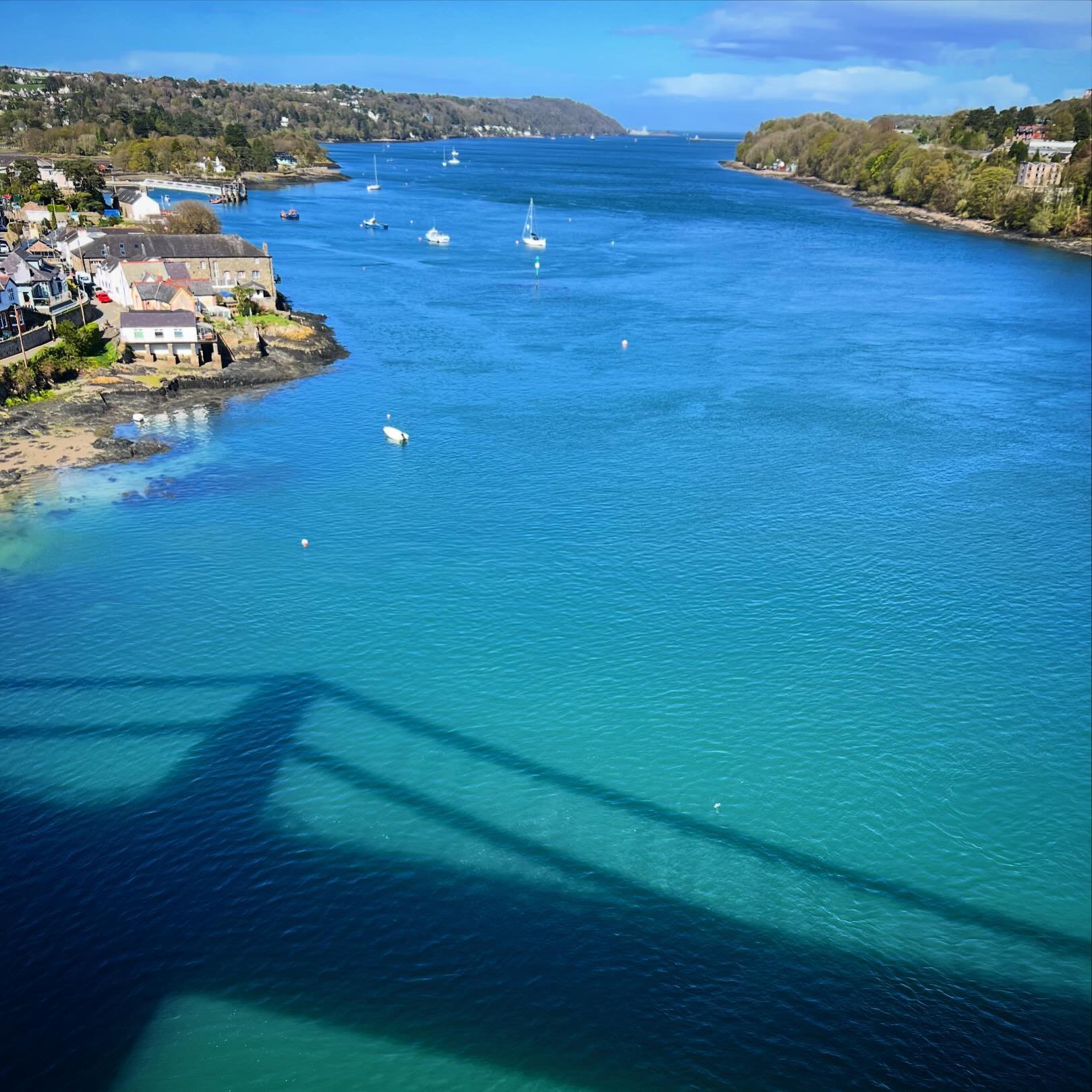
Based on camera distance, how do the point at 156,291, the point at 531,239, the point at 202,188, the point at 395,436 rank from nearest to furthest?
the point at 395,436, the point at 156,291, the point at 531,239, the point at 202,188

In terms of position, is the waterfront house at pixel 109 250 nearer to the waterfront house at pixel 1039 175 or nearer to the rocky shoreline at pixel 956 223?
the rocky shoreline at pixel 956 223

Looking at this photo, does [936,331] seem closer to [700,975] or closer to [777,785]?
[777,785]

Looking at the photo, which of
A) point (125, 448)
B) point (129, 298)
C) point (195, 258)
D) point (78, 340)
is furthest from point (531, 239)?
point (125, 448)

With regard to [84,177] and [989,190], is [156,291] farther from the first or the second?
[989,190]

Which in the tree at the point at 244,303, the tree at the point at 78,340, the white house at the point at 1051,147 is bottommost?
the tree at the point at 78,340

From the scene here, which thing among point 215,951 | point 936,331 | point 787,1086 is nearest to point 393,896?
point 215,951

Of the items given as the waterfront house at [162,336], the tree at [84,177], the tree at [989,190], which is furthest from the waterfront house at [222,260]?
the tree at [989,190]

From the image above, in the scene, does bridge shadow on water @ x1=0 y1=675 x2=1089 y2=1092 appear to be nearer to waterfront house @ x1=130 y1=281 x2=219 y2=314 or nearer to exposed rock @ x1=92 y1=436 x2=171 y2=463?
exposed rock @ x1=92 y1=436 x2=171 y2=463

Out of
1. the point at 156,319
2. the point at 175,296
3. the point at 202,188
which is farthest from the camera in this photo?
the point at 202,188
